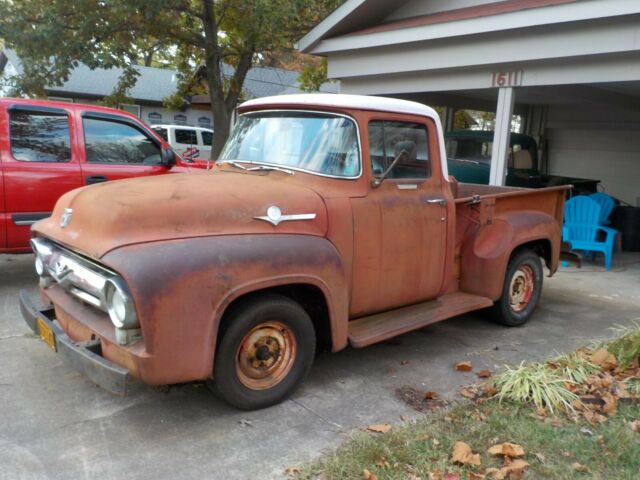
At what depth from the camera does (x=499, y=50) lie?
8.20m

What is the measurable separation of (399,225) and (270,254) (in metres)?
1.29

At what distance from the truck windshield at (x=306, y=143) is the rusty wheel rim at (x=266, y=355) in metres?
1.18

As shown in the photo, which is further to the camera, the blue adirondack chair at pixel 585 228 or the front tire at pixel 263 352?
the blue adirondack chair at pixel 585 228

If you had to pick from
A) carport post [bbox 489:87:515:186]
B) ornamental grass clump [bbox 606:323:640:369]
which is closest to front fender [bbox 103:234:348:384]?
ornamental grass clump [bbox 606:323:640:369]

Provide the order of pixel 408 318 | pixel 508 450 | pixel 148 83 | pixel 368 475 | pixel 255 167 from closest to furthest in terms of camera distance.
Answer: pixel 368 475 < pixel 508 450 < pixel 255 167 < pixel 408 318 < pixel 148 83

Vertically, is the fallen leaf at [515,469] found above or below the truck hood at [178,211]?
below

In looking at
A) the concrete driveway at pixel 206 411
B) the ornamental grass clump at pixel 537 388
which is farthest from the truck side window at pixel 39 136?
the ornamental grass clump at pixel 537 388

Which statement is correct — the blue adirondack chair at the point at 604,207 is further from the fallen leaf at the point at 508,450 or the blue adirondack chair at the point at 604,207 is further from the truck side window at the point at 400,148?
the fallen leaf at the point at 508,450

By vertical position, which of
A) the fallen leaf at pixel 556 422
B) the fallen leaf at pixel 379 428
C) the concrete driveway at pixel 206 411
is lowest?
the concrete driveway at pixel 206 411

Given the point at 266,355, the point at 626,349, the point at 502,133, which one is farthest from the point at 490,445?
the point at 502,133

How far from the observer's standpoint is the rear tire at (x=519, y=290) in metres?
5.37

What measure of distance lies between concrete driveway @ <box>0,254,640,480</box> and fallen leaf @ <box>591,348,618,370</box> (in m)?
0.57

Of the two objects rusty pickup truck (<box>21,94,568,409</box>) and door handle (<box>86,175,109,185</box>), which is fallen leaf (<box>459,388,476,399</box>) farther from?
door handle (<box>86,175,109,185</box>)

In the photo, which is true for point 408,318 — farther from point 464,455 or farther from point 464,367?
point 464,455
